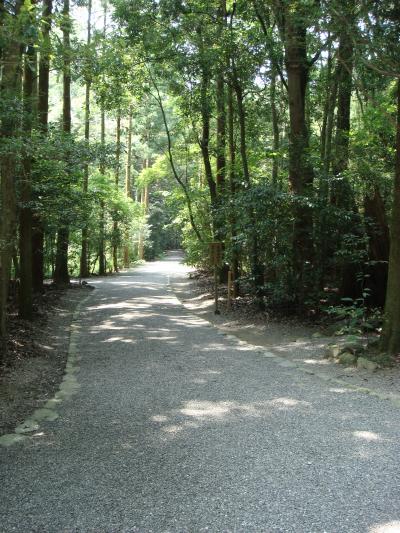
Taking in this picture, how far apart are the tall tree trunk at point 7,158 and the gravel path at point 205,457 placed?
70.7 inches

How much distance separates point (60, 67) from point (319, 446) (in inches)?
243

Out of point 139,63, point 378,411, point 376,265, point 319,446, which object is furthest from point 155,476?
point 139,63

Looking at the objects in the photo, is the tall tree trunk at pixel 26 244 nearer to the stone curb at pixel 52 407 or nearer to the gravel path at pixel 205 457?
the stone curb at pixel 52 407

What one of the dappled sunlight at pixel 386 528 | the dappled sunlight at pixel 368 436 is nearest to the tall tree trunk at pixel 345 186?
the dappled sunlight at pixel 368 436

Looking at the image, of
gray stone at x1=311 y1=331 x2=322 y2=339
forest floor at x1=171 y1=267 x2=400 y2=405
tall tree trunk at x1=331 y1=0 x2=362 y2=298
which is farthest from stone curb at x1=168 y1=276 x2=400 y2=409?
tall tree trunk at x1=331 y1=0 x2=362 y2=298

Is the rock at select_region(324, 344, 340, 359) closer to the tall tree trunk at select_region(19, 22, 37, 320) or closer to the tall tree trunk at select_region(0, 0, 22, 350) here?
the tall tree trunk at select_region(0, 0, 22, 350)

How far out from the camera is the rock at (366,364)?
19.9 feet

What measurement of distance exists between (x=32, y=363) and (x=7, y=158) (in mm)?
2932

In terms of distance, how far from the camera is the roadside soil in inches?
198

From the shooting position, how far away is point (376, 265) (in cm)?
890

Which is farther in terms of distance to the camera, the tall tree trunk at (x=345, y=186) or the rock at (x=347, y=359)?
the tall tree trunk at (x=345, y=186)

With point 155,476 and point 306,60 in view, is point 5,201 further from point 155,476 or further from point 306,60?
point 306,60

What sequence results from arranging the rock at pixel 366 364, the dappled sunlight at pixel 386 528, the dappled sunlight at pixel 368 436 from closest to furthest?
the dappled sunlight at pixel 386 528
the dappled sunlight at pixel 368 436
the rock at pixel 366 364

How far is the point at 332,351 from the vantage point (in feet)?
22.5
